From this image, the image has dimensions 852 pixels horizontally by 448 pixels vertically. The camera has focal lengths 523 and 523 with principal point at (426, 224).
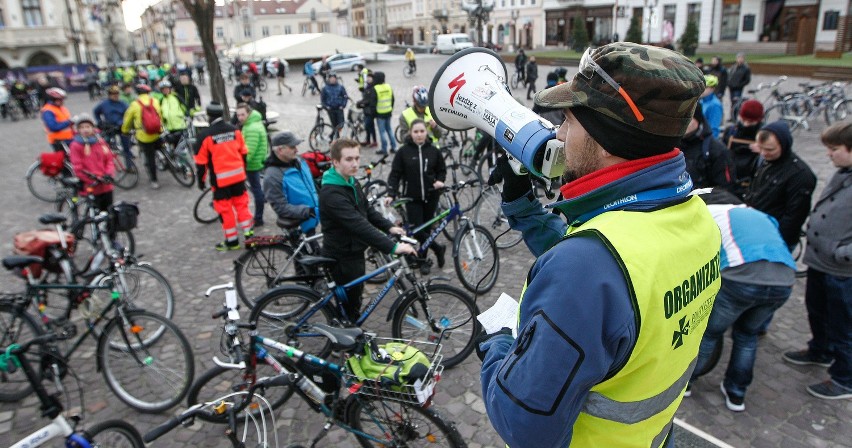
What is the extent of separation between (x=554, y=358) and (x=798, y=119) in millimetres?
14826

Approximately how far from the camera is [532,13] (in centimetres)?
5431

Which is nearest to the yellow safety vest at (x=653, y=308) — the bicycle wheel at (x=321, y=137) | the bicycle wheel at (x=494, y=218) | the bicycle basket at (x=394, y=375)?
the bicycle basket at (x=394, y=375)

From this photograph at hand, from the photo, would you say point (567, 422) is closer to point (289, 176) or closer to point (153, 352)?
point (153, 352)


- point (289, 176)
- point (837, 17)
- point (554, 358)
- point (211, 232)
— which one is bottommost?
point (211, 232)

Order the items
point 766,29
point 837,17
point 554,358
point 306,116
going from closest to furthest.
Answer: point 554,358 → point 306,116 → point 837,17 → point 766,29

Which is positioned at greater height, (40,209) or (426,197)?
(426,197)

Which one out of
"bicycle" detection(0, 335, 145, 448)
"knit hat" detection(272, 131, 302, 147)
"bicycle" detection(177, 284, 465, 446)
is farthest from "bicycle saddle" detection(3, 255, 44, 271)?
"knit hat" detection(272, 131, 302, 147)

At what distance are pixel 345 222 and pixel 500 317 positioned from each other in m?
2.88

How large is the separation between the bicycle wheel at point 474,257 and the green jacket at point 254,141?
3.76m

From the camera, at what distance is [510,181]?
1768 millimetres

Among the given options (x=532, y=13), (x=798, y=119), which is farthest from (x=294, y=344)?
(x=532, y=13)

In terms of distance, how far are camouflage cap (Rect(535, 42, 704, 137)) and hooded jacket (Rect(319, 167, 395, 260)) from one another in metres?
3.20

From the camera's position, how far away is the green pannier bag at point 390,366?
3049mm

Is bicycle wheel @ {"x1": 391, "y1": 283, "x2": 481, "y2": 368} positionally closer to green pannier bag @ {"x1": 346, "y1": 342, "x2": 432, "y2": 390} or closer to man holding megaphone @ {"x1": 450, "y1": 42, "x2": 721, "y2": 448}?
green pannier bag @ {"x1": 346, "y1": 342, "x2": 432, "y2": 390}
